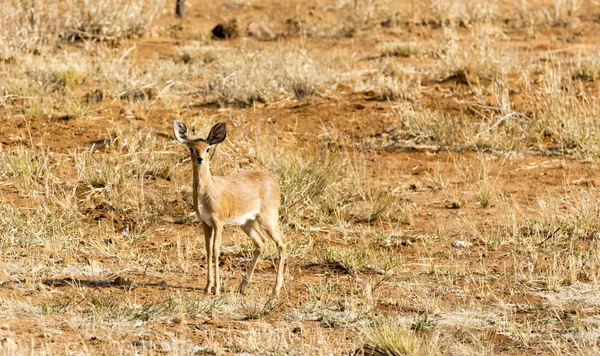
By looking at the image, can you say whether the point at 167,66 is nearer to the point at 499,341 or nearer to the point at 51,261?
the point at 51,261

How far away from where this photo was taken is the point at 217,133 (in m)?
6.69

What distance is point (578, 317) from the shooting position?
641 centimetres

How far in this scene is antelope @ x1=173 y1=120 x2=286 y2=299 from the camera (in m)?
6.70

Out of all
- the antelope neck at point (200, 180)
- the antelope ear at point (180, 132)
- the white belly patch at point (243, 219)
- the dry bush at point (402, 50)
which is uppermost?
the antelope ear at point (180, 132)

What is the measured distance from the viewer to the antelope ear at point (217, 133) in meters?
6.64

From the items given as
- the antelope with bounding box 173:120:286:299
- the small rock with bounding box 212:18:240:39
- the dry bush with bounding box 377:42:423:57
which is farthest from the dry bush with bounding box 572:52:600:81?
the antelope with bounding box 173:120:286:299

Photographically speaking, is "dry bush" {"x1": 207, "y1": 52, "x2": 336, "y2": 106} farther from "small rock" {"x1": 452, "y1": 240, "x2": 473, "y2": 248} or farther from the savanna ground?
"small rock" {"x1": 452, "y1": 240, "x2": 473, "y2": 248}

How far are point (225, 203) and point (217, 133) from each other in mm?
483

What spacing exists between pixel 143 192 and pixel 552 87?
5241 mm

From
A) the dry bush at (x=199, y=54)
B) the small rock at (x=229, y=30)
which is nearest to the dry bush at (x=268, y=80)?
the dry bush at (x=199, y=54)

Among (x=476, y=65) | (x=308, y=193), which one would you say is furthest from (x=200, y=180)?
(x=476, y=65)

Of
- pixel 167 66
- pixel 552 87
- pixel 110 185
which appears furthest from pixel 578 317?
pixel 167 66

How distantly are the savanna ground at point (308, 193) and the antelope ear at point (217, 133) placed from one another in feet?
3.43

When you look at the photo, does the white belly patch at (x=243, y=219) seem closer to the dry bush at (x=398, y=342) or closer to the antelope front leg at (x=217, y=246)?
the antelope front leg at (x=217, y=246)
